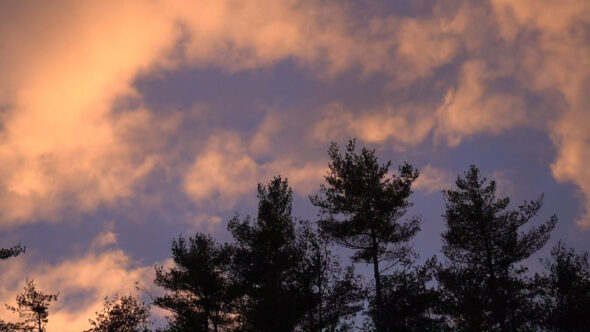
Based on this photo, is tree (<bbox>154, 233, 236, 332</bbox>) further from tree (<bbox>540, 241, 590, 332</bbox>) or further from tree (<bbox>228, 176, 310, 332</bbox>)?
tree (<bbox>540, 241, 590, 332</bbox>)

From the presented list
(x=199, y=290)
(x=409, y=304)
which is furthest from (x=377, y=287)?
(x=199, y=290)

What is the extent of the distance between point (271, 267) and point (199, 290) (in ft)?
26.8

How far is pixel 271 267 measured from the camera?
28609 mm

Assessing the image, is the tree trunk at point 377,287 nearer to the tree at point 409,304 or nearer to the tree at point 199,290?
the tree at point 409,304

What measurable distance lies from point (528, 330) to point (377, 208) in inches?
540

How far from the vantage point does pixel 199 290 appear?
111 feet

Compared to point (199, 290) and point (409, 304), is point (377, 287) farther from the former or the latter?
point (199, 290)

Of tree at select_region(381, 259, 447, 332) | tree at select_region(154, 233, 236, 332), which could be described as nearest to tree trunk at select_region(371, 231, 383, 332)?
tree at select_region(381, 259, 447, 332)

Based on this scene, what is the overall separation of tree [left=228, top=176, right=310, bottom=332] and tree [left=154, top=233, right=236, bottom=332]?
2.80 meters

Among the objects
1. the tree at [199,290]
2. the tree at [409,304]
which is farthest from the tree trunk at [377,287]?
the tree at [199,290]

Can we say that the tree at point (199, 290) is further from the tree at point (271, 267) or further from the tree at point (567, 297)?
the tree at point (567, 297)

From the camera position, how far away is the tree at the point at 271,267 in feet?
82.0

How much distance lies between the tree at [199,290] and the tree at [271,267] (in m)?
2.80

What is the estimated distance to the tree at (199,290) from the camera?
32.9 m
